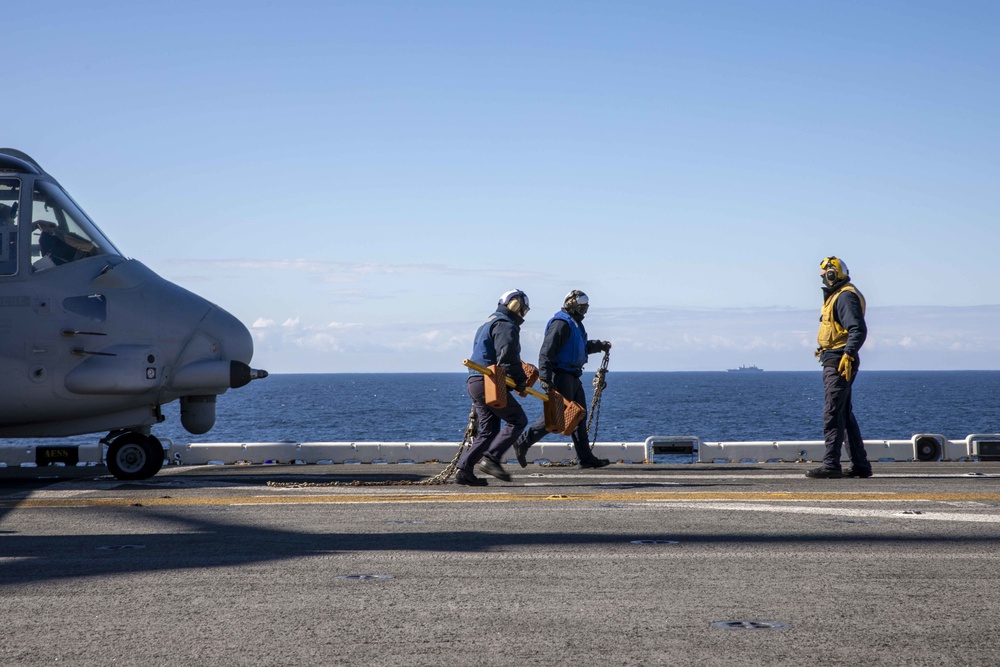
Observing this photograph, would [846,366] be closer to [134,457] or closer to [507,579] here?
[507,579]

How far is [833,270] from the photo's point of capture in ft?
36.6

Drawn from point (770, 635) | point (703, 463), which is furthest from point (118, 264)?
point (770, 635)

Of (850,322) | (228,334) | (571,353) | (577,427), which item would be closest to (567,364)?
(571,353)

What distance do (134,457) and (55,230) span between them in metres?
2.64

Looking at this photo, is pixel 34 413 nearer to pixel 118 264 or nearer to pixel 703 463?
pixel 118 264

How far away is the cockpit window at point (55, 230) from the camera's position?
1112 cm

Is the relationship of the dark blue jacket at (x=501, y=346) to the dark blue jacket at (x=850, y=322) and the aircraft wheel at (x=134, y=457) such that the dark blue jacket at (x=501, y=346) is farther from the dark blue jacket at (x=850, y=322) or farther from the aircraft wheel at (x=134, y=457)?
the aircraft wheel at (x=134, y=457)

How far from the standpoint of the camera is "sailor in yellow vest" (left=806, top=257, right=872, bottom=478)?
10797mm

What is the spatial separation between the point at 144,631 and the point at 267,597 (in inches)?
26.5

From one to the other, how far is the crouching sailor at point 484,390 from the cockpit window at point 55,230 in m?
4.58

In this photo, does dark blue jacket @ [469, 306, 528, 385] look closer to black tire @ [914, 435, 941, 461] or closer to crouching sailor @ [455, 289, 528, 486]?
crouching sailor @ [455, 289, 528, 486]

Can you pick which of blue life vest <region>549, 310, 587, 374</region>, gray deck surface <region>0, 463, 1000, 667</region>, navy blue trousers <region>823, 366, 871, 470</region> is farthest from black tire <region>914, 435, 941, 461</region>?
gray deck surface <region>0, 463, 1000, 667</region>

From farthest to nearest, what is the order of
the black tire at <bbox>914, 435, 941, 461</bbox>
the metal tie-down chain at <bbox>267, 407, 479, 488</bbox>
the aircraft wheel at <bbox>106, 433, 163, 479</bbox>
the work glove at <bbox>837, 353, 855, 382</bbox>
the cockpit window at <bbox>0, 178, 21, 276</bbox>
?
Answer: the black tire at <bbox>914, 435, 941, 461</bbox> → the aircraft wheel at <bbox>106, 433, 163, 479</bbox> → the cockpit window at <bbox>0, 178, 21, 276</bbox> → the work glove at <bbox>837, 353, 855, 382</bbox> → the metal tie-down chain at <bbox>267, 407, 479, 488</bbox>

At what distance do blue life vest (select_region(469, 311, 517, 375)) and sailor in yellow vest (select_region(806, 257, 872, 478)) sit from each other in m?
3.50
